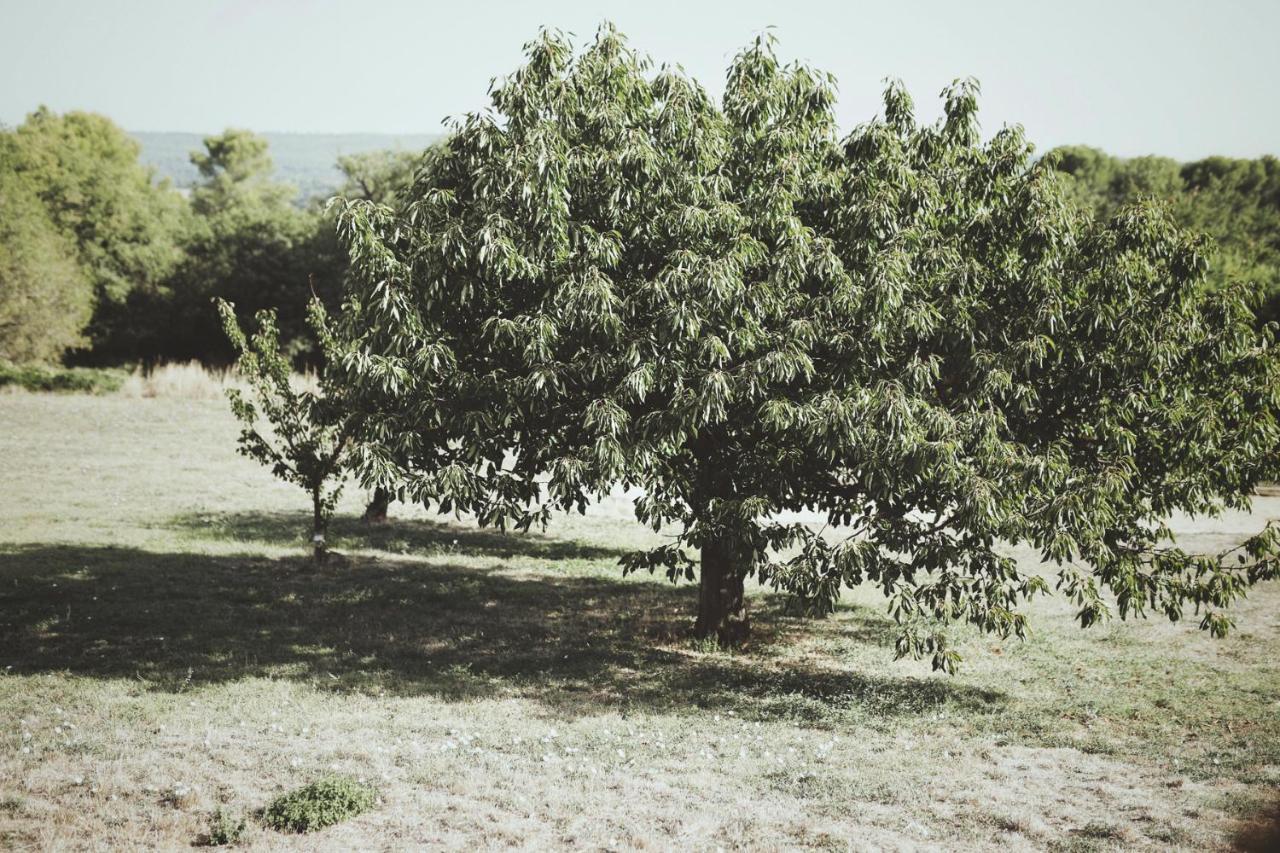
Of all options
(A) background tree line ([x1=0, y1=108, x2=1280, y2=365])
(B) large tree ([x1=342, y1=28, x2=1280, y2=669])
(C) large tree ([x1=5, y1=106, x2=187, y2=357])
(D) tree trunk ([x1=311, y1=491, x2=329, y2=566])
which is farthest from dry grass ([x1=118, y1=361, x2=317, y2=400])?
(B) large tree ([x1=342, y1=28, x2=1280, y2=669])

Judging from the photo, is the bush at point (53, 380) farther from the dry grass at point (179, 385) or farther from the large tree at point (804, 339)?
the large tree at point (804, 339)

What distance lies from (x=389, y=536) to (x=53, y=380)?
23.4 meters

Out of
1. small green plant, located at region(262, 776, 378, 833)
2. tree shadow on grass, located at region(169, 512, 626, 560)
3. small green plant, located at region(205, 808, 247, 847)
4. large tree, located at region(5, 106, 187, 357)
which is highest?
large tree, located at region(5, 106, 187, 357)

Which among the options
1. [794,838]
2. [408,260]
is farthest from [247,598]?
[794,838]

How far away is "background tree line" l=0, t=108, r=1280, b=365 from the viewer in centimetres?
3919

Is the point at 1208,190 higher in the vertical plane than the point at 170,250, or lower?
higher

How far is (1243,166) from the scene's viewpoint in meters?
62.0

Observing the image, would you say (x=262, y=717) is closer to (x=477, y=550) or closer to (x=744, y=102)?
(x=744, y=102)

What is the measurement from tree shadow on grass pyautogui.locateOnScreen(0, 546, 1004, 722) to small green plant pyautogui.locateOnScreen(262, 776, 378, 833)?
3493 millimetres

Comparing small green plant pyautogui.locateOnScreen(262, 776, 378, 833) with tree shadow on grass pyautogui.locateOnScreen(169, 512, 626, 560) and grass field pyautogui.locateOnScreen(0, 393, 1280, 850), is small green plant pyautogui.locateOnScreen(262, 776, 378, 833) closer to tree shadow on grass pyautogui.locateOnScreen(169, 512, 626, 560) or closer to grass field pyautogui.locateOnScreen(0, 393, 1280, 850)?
grass field pyautogui.locateOnScreen(0, 393, 1280, 850)

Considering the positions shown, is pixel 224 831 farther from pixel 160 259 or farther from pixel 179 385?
pixel 160 259

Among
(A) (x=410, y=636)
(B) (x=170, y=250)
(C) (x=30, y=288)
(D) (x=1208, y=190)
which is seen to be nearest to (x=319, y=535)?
(A) (x=410, y=636)

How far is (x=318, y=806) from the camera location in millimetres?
7488

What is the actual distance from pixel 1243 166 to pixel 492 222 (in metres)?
67.9
